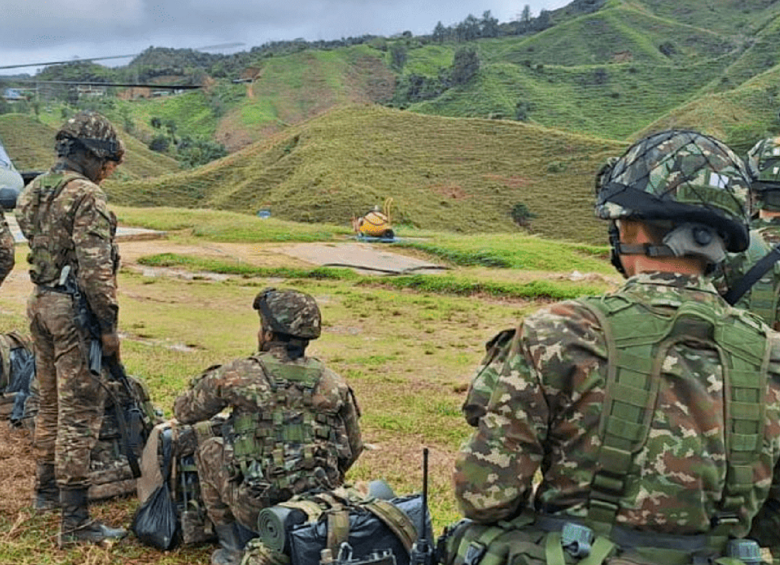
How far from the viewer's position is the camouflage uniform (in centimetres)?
363

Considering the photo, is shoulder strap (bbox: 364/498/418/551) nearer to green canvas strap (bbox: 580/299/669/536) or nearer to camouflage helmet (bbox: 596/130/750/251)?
green canvas strap (bbox: 580/299/669/536)

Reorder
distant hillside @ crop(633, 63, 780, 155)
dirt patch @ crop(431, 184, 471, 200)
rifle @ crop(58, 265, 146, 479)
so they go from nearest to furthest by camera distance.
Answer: rifle @ crop(58, 265, 146, 479), dirt patch @ crop(431, 184, 471, 200), distant hillside @ crop(633, 63, 780, 155)

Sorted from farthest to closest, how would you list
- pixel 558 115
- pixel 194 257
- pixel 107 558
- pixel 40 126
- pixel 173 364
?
pixel 558 115 → pixel 40 126 → pixel 194 257 → pixel 173 364 → pixel 107 558

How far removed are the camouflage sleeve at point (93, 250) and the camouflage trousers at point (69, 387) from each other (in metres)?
0.17

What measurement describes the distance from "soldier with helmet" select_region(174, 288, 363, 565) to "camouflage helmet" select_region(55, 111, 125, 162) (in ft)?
4.00

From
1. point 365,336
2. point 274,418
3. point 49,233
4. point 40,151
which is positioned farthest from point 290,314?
point 40,151

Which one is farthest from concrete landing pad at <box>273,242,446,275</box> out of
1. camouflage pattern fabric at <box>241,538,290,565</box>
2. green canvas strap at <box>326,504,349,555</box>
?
green canvas strap at <box>326,504,349,555</box>

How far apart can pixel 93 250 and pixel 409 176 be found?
44.3 meters

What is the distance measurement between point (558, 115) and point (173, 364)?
222 ft

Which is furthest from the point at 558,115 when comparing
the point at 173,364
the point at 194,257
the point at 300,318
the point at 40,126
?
the point at 300,318

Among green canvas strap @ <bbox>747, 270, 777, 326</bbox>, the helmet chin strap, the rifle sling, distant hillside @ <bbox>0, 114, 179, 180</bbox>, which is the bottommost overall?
green canvas strap @ <bbox>747, 270, 777, 326</bbox>

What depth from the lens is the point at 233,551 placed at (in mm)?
3941

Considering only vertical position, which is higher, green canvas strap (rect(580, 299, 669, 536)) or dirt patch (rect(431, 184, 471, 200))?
green canvas strap (rect(580, 299, 669, 536))

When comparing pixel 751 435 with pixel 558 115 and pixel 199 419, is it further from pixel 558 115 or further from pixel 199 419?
pixel 558 115
